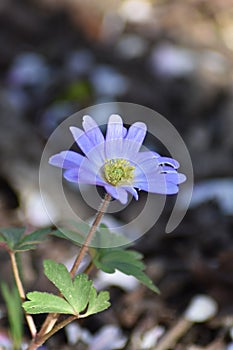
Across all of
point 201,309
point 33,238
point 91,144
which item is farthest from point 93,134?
point 201,309

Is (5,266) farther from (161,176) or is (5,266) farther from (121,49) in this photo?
(121,49)

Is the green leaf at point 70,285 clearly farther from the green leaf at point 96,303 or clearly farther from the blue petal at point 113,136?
the blue petal at point 113,136

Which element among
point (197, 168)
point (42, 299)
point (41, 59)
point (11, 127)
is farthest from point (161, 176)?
point (41, 59)

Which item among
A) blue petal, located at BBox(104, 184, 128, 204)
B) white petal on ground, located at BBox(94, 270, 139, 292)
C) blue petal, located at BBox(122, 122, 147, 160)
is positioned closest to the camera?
blue petal, located at BBox(104, 184, 128, 204)

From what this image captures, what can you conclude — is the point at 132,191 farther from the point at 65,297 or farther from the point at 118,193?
the point at 65,297

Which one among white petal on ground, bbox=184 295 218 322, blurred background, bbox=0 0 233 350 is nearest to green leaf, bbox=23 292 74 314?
blurred background, bbox=0 0 233 350

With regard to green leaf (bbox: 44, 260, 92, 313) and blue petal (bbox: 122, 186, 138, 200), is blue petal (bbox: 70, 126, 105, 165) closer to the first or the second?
blue petal (bbox: 122, 186, 138, 200)
